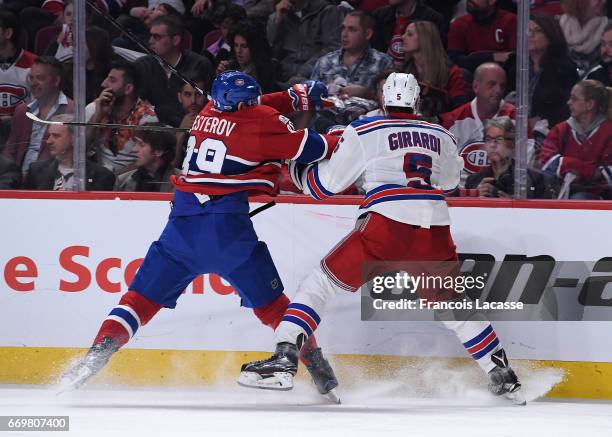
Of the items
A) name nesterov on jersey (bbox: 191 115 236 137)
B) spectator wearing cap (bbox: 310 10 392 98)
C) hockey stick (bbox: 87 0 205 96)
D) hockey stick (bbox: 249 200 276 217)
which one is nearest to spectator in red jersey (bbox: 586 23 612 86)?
spectator wearing cap (bbox: 310 10 392 98)

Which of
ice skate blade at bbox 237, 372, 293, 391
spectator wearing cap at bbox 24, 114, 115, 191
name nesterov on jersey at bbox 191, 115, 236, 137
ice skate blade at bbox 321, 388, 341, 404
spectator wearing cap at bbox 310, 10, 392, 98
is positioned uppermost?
spectator wearing cap at bbox 310, 10, 392, 98

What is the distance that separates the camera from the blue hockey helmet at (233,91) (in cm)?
444

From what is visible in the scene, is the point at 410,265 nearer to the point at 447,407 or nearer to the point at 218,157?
the point at 447,407

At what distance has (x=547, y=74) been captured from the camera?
506 centimetres

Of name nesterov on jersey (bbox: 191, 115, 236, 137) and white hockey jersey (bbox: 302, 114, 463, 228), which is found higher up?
name nesterov on jersey (bbox: 191, 115, 236, 137)

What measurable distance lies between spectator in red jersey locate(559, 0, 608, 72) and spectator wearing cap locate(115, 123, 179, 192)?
187 centimetres

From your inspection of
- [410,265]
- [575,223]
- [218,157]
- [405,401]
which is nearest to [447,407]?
[405,401]

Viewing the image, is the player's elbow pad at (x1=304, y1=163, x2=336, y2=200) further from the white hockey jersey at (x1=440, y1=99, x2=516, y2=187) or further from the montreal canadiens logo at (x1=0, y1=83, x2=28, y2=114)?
the montreal canadiens logo at (x1=0, y1=83, x2=28, y2=114)

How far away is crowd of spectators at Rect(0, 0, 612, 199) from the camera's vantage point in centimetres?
504

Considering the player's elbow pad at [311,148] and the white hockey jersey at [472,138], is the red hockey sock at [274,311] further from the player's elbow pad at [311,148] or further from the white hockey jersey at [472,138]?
the white hockey jersey at [472,138]

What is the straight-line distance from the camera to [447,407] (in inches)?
181

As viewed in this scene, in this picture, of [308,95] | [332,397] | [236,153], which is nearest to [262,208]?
[236,153]

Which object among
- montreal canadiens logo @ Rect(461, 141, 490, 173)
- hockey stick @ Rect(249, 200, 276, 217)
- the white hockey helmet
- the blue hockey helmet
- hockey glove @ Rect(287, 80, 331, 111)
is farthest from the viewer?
montreal canadiens logo @ Rect(461, 141, 490, 173)

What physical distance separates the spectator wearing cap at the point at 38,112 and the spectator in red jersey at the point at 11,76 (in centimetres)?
3
